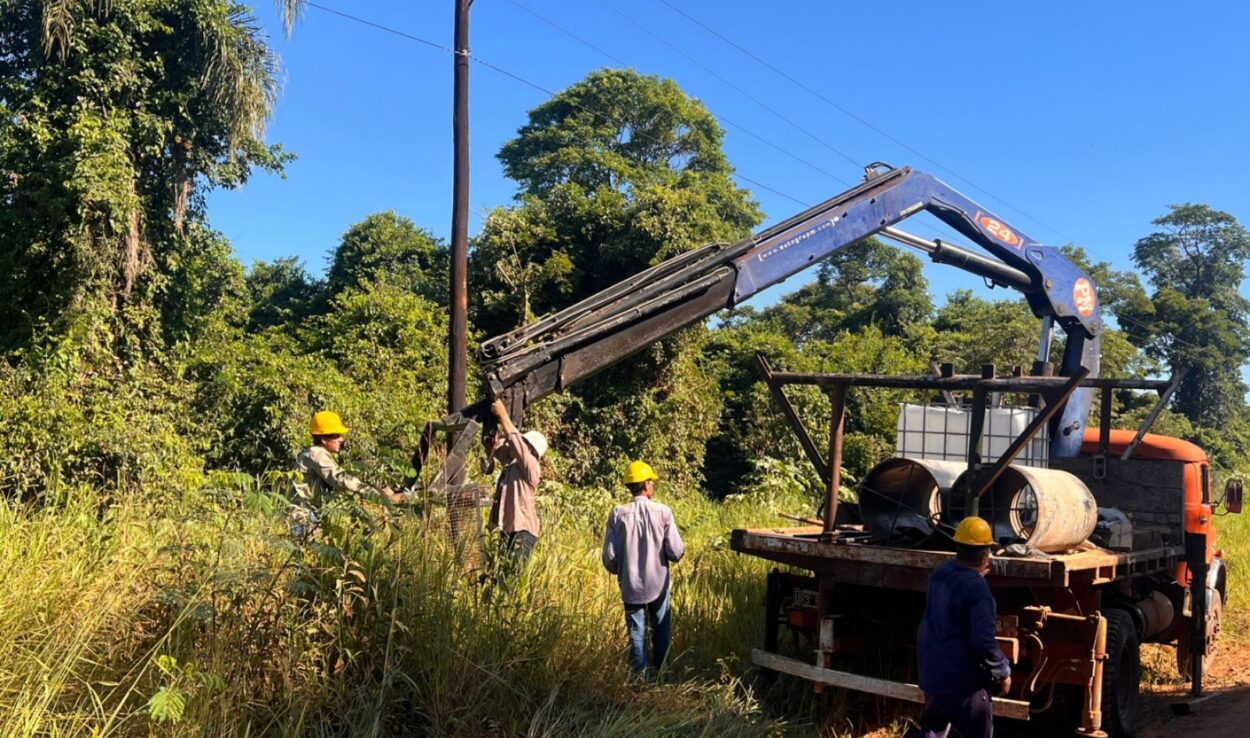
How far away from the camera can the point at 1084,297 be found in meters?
11.0

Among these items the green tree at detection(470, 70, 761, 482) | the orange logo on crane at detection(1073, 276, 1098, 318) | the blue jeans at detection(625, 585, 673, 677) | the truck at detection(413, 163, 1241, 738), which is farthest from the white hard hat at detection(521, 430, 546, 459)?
the green tree at detection(470, 70, 761, 482)

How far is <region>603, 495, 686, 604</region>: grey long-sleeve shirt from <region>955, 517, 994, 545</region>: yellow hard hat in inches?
89.8

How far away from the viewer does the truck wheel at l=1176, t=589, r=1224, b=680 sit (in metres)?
8.48

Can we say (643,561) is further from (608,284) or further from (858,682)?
(608,284)

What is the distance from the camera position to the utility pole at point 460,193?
38.1ft

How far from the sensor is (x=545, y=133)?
34250mm

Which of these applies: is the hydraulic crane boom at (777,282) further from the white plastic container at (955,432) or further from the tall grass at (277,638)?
the tall grass at (277,638)

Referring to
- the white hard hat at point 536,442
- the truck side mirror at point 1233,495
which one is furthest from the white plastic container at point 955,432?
the white hard hat at point 536,442

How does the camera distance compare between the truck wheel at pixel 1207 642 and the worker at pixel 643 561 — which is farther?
the truck wheel at pixel 1207 642

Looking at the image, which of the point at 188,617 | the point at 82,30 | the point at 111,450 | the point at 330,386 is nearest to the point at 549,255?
the point at 330,386

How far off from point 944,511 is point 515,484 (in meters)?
3.02

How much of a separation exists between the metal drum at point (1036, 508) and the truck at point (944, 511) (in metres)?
0.01

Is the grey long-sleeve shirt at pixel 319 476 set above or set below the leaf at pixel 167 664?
above

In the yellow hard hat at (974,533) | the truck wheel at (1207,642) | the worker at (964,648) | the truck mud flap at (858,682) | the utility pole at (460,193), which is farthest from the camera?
the utility pole at (460,193)
